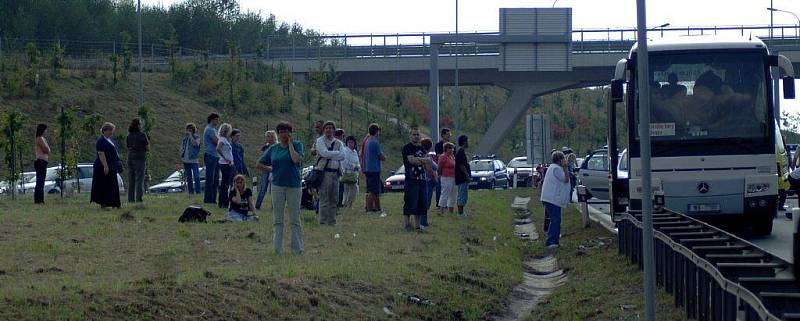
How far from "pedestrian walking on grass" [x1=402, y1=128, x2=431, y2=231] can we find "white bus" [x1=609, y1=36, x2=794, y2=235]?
10.8 feet

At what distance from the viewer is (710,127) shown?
2081 cm

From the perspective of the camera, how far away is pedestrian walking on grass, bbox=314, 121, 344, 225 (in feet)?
68.0

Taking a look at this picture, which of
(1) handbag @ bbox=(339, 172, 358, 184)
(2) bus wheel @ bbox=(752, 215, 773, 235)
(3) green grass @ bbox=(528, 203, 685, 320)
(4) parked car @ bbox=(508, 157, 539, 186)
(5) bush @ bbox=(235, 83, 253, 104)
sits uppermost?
(5) bush @ bbox=(235, 83, 253, 104)

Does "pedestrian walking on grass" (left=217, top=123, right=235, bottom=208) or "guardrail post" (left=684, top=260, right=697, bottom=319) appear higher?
"pedestrian walking on grass" (left=217, top=123, right=235, bottom=208)

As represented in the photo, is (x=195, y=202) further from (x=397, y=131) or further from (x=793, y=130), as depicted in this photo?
(x=793, y=130)

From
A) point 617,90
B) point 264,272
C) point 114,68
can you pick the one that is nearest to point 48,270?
point 264,272

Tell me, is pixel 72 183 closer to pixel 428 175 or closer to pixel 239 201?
pixel 428 175

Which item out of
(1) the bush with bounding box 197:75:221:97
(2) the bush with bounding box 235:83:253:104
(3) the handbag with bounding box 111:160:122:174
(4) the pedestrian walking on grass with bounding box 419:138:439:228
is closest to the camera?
(4) the pedestrian walking on grass with bounding box 419:138:439:228

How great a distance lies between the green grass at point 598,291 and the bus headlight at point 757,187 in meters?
2.29

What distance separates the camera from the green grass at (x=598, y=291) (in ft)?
43.7

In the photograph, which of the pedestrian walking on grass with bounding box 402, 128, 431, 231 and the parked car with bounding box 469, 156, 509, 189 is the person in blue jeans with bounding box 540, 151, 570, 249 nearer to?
the pedestrian walking on grass with bounding box 402, 128, 431, 231

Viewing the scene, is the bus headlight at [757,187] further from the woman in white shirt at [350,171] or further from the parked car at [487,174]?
the parked car at [487,174]

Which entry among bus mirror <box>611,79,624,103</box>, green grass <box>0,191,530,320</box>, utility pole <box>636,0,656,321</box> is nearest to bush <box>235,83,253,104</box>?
green grass <box>0,191,530,320</box>

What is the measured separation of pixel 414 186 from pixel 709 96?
4958 mm
